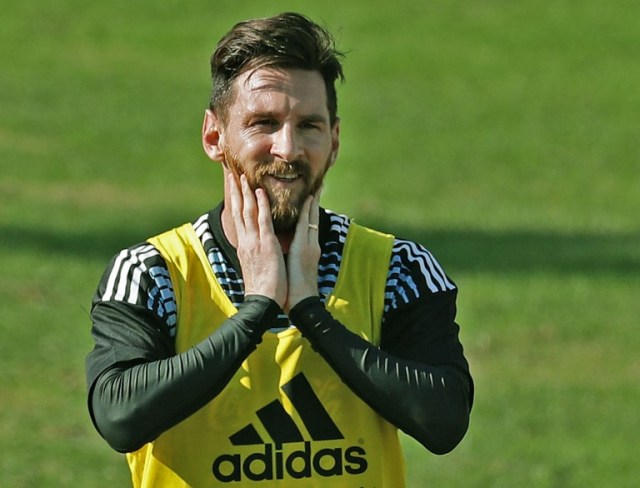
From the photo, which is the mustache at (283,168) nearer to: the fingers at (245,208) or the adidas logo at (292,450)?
the fingers at (245,208)

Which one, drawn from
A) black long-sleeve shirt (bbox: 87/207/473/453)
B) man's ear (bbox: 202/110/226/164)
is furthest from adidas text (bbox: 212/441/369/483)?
man's ear (bbox: 202/110/226/164)

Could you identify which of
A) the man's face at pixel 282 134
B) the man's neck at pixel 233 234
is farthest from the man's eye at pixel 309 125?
the man's neck at pixel 233 234

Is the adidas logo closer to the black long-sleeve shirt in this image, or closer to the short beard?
the black long-sleeve shirt

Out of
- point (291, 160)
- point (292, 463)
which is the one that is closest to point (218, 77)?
point (291, 160)

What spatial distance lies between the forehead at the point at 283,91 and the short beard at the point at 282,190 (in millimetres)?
158

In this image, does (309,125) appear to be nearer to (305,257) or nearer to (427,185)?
(305,257)

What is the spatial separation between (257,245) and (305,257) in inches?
5.4

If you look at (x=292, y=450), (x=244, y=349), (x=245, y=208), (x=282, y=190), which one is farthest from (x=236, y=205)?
Answer: (x=292, y=450)

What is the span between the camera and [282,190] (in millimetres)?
4824

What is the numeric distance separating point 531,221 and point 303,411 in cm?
1530

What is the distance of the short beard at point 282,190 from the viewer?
4.80 metres

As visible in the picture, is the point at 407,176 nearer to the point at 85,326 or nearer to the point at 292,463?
the point at 85,326

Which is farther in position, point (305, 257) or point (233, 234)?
point (233, 234)

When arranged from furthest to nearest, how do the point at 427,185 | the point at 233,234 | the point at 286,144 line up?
the point at 427,185
the point at 233,234
the point at 286,144
